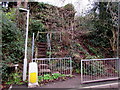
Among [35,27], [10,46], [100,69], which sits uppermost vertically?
[35,27]

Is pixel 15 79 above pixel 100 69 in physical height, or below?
below

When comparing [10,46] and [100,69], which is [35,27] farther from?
[100,69]

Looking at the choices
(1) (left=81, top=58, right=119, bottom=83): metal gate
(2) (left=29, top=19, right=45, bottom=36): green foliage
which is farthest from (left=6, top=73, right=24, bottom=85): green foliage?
(2) (left=29, top=19, right=45, bottom=36): green foliage

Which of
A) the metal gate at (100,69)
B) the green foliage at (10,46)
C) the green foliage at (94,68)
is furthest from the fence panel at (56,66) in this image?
the green foliage at (10,46)

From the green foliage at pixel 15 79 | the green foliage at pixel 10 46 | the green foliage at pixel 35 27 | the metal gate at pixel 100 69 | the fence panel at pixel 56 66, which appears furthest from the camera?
the green foliage at pixel 35 27

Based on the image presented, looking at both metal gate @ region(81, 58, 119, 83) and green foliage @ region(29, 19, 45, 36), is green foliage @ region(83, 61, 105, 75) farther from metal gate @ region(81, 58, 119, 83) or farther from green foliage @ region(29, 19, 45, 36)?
A: green foliage @ region(29, 19, 45, 36)

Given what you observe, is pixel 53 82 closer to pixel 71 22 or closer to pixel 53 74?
pixel 53 74

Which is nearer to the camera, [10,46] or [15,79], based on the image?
[15,79]

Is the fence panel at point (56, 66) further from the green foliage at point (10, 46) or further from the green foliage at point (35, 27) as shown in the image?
the green foliage at point (35, 27)

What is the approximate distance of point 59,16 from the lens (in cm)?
690

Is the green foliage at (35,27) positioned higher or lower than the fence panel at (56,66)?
higher

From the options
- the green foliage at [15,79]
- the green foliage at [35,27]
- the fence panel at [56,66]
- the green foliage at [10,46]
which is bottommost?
the green foliage at [15,79]

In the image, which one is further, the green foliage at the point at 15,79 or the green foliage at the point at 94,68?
the green foliage at the point at 94,68

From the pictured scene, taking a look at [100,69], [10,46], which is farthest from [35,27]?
[100,69]
